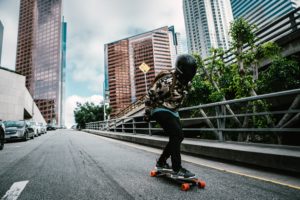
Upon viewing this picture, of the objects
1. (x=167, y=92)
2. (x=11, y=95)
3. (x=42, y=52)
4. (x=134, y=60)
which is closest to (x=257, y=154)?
(x=167, y=92)

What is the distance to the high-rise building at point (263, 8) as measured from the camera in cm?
9200

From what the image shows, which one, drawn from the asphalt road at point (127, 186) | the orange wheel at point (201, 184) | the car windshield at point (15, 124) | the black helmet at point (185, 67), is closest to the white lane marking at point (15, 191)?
the asphalt road at point (127, 186)

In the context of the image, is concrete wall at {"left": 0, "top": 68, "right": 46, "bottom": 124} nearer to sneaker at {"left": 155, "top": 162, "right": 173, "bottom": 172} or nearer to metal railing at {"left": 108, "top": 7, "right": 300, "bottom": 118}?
metal railing at {"left": 108, "top": 7, "right": 300, "bottom": 118}

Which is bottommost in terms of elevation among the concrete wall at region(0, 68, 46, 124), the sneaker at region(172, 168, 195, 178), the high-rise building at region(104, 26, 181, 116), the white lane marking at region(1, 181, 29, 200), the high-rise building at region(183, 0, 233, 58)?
the white lane marking at region(1, 181, 29, 200)

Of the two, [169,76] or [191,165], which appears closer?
[169,76]

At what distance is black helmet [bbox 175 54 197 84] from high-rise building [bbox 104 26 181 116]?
14061cm

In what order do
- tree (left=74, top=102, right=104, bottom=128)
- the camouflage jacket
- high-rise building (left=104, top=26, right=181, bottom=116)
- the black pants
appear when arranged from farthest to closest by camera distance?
high-rise building (left=104, top=26, right=181, bottom=116), tree (left=74, top=102, right=104, bottom=128), the camouflage jacket, the black pants

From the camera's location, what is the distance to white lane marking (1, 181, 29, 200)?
231 cm

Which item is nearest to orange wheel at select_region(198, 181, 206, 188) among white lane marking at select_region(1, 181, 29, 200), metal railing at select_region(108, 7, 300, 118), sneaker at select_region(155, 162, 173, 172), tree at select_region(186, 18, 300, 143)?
sneaker at select_region(155, 162, 173, 172)

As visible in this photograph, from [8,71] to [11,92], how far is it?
466 centimetres

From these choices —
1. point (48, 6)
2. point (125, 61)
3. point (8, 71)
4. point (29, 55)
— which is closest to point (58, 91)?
point (29, 55)

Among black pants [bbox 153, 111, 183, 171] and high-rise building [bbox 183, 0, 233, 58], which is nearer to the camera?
black pants [bbox 153, 111, 183, 171]

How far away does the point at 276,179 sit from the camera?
2.75 metres

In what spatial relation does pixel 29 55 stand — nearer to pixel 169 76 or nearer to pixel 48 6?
pixel 48 6
